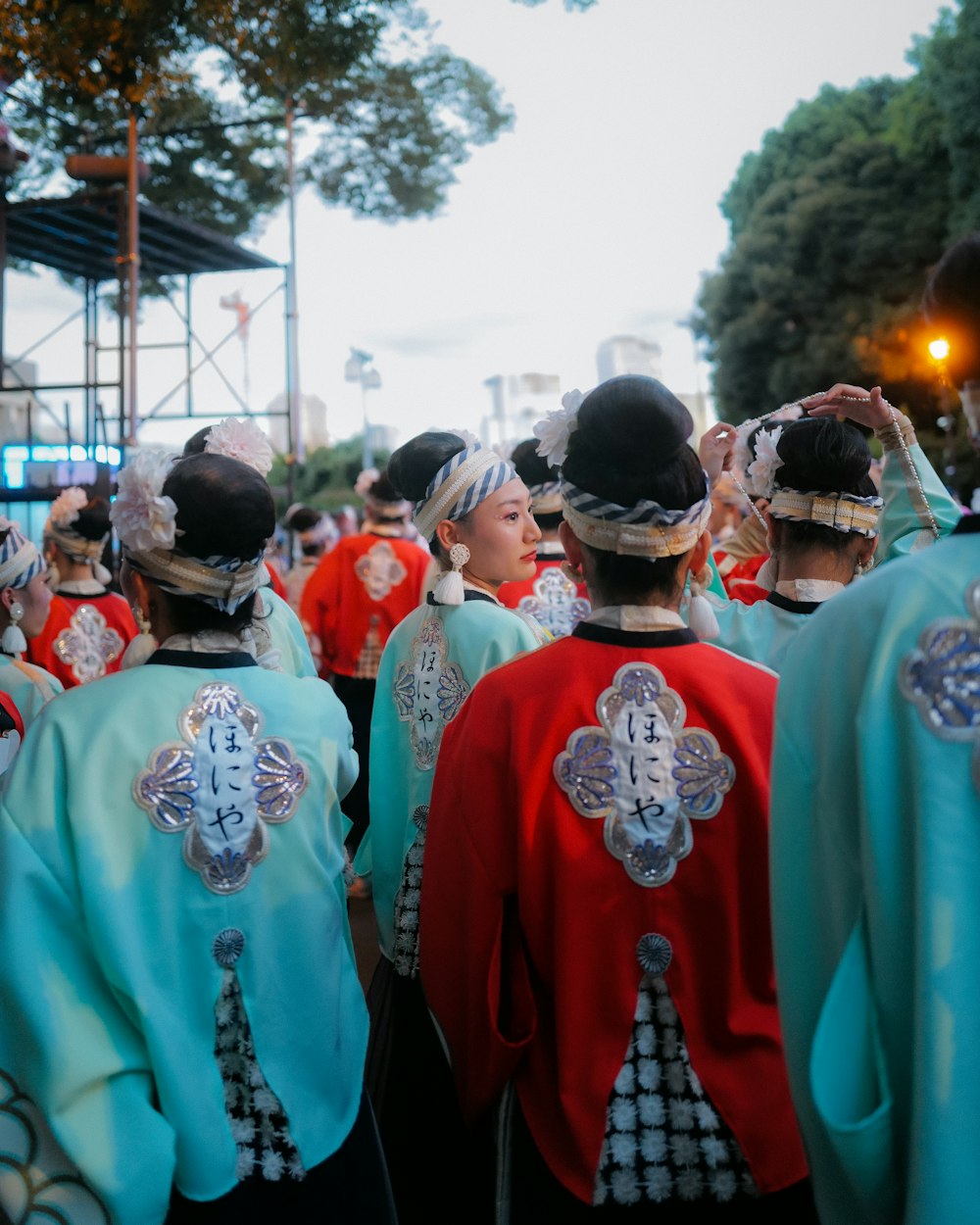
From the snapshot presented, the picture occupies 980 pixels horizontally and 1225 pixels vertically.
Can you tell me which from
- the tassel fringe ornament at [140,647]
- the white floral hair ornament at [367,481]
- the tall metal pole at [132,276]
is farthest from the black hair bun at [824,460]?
the tall metal pole at [132,276]

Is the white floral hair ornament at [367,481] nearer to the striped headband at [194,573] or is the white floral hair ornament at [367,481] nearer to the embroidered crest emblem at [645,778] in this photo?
the striped headband at [194,573]

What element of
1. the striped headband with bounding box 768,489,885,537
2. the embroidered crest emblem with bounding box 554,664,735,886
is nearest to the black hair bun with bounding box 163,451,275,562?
the embroidered crest emblem with bounding box 554,664,735,886

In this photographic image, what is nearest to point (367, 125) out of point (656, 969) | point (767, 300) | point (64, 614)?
point (767, 300)

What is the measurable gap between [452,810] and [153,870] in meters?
0.47

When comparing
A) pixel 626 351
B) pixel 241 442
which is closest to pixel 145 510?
pixel 241 442

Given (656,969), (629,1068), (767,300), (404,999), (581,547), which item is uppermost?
(767,300)

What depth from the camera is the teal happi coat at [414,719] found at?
2652mm

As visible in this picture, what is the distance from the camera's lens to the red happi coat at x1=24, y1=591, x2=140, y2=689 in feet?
14.9

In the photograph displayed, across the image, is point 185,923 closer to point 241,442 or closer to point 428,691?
point 428,691

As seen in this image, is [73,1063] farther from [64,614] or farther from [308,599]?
[308,599]

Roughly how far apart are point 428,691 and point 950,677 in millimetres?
1742

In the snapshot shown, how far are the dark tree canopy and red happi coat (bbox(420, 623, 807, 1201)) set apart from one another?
16620 mm

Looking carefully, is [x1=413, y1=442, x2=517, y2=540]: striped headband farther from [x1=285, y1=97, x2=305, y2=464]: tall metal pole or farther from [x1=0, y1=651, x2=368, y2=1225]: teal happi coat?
[x1=285, y1=97, x2=305, y2=464]: tall metal pole

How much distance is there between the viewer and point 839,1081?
3.82ft
